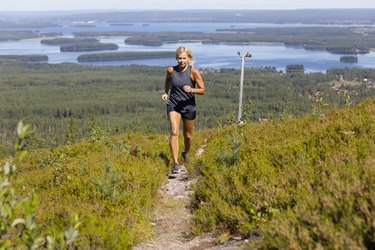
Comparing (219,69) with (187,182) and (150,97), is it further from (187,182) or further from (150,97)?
(187,182)

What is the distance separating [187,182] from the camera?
7586mm

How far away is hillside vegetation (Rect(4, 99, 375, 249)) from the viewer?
3.39 metres

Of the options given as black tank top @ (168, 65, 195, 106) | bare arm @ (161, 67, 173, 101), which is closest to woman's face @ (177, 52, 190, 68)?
Result: black tank top @ (168, 65, 195, 106)

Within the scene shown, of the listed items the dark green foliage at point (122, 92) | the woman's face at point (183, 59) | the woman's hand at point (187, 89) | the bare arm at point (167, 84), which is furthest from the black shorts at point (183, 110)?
the dark green foliage at point (122, 92)

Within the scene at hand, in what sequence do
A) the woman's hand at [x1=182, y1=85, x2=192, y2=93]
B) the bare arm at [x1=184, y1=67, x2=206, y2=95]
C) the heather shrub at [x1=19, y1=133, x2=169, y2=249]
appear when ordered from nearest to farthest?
1. the heather shrub at [x1=19, y1=133, x2=169, y2=249]
2. the woman's hand at [x1=182, y1=85, x2=192, y2=93]
3. the bare arm at [x1=184, y1=67, x2=206, y2=95]

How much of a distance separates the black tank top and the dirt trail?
135 cm

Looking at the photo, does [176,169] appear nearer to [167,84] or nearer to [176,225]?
[167,84]

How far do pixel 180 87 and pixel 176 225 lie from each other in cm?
289

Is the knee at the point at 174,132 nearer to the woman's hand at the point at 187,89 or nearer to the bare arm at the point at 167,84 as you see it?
the bare arm at the point at 167,84

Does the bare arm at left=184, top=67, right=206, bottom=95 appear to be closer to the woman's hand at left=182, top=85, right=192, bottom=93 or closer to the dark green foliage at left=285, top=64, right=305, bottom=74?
the woman's hand at left=182, top=85, right=192, bottom=93

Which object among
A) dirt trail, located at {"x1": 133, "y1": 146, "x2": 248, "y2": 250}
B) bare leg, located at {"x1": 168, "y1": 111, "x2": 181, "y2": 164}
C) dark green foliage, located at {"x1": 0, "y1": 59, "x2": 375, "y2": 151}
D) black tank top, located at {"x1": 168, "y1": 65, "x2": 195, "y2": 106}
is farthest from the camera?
dark green foliage, located at {"x1": 0, "y1": 59, "x2": 375, "y2": 151}

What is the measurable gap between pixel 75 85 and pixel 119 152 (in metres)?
157

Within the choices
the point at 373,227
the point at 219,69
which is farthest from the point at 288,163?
the point at 219,69

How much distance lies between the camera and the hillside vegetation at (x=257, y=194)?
11.1ft
